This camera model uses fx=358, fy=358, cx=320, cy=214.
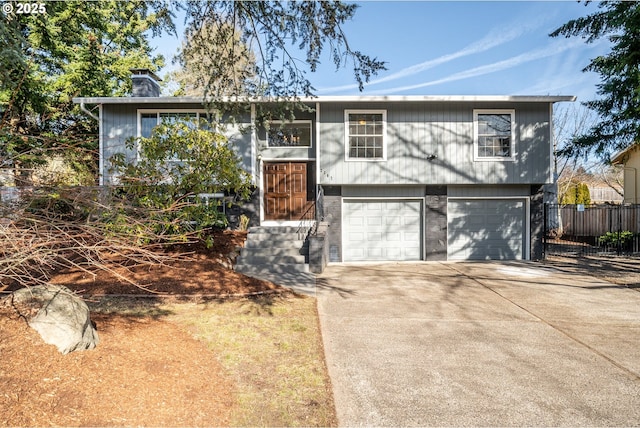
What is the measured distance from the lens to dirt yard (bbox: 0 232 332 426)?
2.65 metres

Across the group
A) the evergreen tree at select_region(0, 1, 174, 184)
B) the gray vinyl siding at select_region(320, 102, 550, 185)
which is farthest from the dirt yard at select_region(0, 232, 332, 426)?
the evergreen tree at select_region(0, 1, 174, 184)

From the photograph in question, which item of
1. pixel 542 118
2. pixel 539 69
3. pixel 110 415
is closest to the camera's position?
pixel 110 415

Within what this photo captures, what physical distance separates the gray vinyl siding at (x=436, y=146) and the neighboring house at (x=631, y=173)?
9070 mm

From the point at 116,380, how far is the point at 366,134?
31.7 ft

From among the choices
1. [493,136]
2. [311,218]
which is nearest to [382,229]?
[311,218]

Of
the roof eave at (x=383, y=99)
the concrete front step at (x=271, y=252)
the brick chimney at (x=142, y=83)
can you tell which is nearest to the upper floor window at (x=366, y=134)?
the roof eave at (x=383, y=99)

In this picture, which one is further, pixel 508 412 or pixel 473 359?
pixel 473 359

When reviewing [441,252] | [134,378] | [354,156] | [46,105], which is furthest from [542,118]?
[46,105]

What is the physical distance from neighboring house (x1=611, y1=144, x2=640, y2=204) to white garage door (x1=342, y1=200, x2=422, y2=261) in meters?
12.2

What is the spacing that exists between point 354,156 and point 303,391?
8763 millimetres

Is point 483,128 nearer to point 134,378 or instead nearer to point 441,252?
point 441,252

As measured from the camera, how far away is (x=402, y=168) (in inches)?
444

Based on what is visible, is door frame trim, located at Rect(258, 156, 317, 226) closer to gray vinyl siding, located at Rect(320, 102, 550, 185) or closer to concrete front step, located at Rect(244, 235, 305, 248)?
gray vinyl siding, located at Rect(320, 102, 550, 185)

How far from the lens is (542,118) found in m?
11.3
